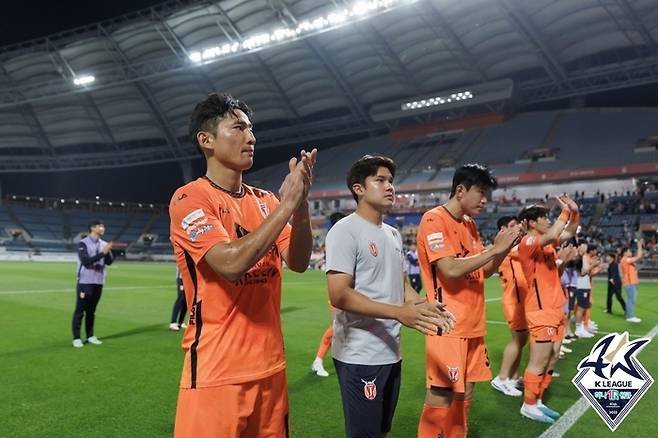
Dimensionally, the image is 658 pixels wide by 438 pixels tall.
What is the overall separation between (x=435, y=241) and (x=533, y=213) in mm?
2394

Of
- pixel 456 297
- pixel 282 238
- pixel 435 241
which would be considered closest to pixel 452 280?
pixel 456 297

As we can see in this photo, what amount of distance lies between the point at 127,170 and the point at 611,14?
4848cm

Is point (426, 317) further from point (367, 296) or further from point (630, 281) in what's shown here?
point (630, 281)

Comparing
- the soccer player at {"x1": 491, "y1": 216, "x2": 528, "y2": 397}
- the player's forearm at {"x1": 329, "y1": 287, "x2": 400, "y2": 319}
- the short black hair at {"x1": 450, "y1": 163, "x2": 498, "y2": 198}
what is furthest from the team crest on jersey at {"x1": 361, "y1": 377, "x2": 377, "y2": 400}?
the soccer player at {"x1": 491, "y1": 216, "x2": 528, "y2": 397}

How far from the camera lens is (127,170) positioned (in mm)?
56406

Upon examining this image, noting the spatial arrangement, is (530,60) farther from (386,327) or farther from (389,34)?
(386,327)

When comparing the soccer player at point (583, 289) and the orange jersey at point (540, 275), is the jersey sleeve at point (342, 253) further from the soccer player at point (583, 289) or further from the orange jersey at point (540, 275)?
the soccer player at point (583, 289)

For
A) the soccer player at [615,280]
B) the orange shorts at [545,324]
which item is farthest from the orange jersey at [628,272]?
the orange shorts at [545,324]

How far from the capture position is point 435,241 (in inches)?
145

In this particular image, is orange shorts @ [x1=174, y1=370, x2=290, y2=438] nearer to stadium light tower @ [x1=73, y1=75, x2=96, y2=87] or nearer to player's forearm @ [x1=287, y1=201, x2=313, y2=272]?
player's forearm @ [x1=287, y1=201, x2=313, y2=272]

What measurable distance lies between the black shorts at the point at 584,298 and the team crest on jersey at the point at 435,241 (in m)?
7.92

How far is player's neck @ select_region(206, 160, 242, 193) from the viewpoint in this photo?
2365 millimetres

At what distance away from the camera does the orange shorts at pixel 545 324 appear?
5070 millimetres

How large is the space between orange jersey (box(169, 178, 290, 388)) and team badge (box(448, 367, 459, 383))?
1776 millimetres
